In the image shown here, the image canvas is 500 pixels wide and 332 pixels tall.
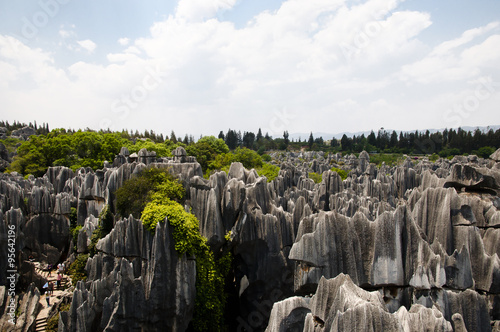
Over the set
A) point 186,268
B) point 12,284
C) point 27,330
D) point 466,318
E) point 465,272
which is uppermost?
point 465,272

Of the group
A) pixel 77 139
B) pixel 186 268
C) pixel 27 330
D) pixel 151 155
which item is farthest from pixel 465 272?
pixel 77 139

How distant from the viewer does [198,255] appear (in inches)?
531

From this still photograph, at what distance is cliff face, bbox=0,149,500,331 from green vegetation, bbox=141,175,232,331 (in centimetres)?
42

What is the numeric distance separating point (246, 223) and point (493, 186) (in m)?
10.3

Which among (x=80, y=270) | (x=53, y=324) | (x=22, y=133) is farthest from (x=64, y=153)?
(x=22, y=133)

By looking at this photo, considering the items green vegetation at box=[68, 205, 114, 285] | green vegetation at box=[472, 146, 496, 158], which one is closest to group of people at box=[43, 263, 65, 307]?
green vegetation at box=[68, 205, 114, 285]

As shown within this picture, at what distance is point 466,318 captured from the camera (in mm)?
7234

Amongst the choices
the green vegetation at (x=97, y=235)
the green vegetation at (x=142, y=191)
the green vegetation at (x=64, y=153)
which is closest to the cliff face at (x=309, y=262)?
the green vegetation at (x=142, y=191)

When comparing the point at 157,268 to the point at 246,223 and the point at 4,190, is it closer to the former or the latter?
the point at 246,223

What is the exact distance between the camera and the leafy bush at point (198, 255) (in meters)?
12.8

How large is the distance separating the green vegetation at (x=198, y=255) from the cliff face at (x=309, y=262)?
1.36 feet

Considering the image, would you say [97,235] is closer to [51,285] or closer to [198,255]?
[51,285]

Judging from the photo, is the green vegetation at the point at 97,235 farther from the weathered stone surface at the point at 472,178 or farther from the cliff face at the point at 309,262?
the weathered stone surface at the point at 472,178

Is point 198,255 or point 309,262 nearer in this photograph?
point 309,262
